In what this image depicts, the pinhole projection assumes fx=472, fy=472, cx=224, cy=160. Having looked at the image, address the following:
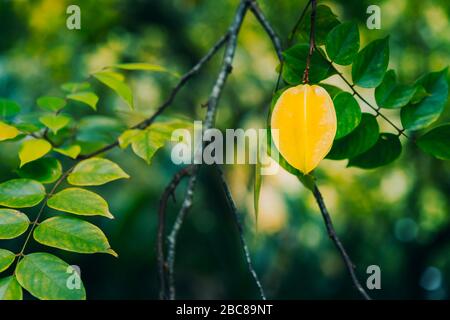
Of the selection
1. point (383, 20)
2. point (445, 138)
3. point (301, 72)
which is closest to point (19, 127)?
point (301, 72)

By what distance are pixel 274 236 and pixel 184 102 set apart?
972mm

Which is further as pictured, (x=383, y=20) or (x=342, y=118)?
(x=383, y=20)

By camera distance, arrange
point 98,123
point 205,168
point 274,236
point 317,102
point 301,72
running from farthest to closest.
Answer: point 274,236 < point 205,168 < point 98,123 < point 301,72 < point 317,102

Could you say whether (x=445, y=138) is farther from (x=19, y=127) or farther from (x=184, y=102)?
(x=184, y=102)

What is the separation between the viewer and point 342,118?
1.86 feet

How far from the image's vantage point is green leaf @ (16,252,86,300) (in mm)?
496

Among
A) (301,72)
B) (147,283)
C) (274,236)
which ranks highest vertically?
(301,72)

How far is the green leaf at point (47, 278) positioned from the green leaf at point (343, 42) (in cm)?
41

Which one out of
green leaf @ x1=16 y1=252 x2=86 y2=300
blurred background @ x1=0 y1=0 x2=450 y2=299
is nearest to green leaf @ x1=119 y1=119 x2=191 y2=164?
green leaf @ x1=16 y1=252 x2=86 y2=300

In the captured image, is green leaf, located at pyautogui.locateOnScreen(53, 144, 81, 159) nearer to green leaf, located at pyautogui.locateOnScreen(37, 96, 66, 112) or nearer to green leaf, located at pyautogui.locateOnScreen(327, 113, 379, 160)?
green leaf, located at pyautogui.locateOnScreen(37, 96, 66, 112)

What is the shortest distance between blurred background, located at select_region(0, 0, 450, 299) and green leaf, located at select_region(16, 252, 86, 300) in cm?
177

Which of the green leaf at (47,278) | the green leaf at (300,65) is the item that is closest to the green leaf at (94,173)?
the green leaf at (47,278)

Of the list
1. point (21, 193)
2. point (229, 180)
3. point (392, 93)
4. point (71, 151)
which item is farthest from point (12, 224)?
point (229, 180)

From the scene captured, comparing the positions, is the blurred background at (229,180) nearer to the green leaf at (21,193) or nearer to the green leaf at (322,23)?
the green leaf at (322,23)
